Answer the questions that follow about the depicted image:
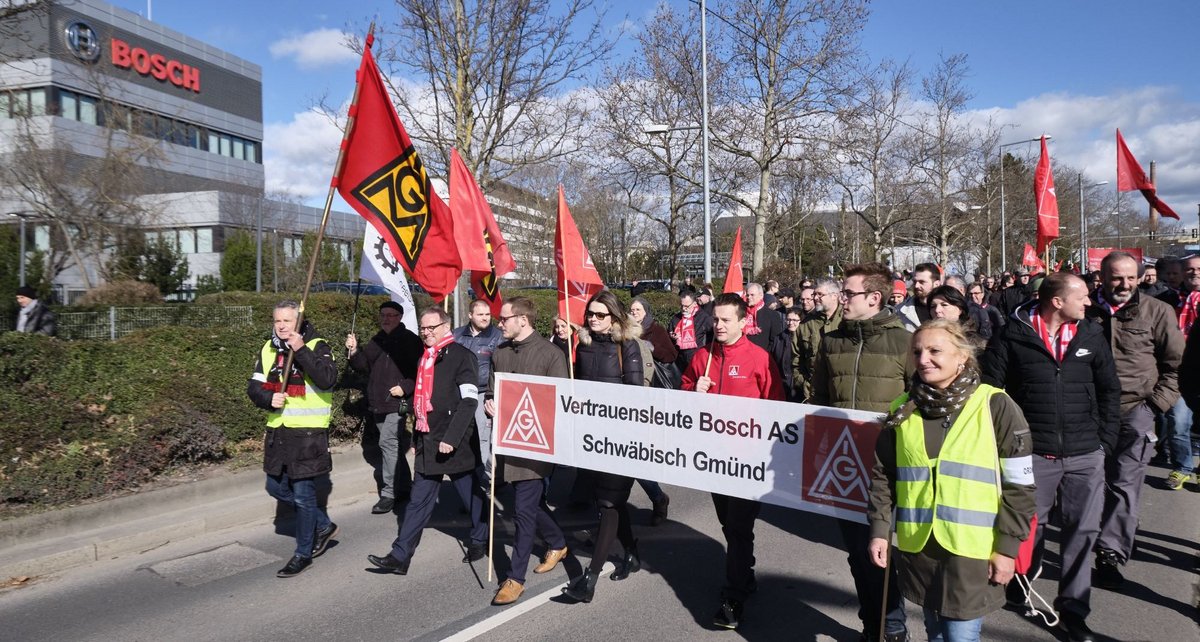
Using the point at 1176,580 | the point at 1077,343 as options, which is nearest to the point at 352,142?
the point at 1077,343

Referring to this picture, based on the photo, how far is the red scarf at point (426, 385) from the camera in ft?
19.0

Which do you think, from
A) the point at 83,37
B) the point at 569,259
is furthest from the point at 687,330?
the point at 83,37

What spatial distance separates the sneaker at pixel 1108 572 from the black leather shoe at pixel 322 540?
207 inches

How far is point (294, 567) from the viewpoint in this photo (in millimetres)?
5770

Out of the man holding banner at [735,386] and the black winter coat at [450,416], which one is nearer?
the man holding banner at [735,386]

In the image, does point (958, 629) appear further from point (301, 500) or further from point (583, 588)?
point (301, 500)

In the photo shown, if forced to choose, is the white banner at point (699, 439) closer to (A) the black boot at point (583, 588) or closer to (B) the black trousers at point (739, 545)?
(B) the black trousers at point (739, 545)

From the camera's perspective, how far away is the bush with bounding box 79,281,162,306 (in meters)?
20.3

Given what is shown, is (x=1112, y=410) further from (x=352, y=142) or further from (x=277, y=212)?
(x=277, y=212)

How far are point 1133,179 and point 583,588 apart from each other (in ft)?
35.1

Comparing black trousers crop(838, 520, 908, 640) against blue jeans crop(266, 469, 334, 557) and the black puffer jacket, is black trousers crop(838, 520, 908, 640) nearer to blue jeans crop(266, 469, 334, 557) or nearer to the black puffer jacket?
the black puffer jacket

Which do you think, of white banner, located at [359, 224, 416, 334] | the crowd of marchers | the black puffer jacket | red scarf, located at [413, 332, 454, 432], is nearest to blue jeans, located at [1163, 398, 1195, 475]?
the crowd of marchers

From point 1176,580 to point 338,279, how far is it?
3508 cm

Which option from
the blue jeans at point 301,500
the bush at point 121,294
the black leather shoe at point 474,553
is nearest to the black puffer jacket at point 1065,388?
the black leather shoe at point 474,553
